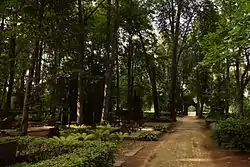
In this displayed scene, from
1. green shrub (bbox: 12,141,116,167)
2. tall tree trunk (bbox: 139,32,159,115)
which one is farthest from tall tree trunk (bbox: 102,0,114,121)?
green shrub (bbox: 12,141,116,167)

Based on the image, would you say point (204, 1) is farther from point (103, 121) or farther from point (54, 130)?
point (54, 130)

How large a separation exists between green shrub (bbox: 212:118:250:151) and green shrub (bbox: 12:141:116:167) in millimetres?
6881

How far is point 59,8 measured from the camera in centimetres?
1373

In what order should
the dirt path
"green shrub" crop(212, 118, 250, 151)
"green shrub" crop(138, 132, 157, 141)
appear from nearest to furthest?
the dirt path
"green shrub" crop(212, 118, 250, 151)
"green shrub" crop(138, 132, 157, 141)

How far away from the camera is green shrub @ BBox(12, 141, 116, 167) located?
574 cm

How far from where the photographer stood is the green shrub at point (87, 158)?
5.74 m

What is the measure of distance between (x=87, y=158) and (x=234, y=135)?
891 centimetres

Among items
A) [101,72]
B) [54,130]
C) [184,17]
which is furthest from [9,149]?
[184,17]

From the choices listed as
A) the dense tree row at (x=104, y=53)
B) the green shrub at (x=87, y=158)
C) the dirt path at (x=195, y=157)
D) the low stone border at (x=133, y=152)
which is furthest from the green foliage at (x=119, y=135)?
the green shrub at (x=87, y=158)

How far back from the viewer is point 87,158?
21.0 ft

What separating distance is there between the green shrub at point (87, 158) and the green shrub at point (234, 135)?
271 inches

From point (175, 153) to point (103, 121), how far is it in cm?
896

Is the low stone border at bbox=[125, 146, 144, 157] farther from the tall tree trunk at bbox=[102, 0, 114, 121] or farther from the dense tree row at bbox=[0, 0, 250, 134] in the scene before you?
the tall tree trunk at bbox=[102, 0, 114, 121]

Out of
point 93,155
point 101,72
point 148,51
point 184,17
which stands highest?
point 184,17
